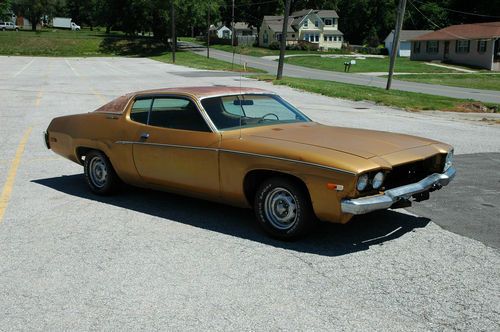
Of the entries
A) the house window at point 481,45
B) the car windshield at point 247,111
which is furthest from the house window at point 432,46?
the car windshield at point 247,111

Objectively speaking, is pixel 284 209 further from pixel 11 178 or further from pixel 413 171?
pixel 11 178

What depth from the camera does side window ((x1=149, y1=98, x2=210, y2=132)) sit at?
5.80 m

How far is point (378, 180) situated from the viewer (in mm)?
4711

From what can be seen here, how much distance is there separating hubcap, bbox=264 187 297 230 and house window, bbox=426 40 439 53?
71.5m

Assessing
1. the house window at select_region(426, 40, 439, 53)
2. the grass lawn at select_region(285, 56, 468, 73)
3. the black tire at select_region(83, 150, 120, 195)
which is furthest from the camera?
the house window at select_region(426, 40, 439, 53)

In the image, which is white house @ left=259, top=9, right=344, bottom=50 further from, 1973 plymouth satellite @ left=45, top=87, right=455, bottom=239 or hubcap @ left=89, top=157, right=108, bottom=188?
1973 plymouth satellite @ left=45, top=87, right=455, bottom=239

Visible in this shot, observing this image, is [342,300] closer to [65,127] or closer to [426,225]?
[426,225]

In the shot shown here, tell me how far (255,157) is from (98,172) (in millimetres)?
2715

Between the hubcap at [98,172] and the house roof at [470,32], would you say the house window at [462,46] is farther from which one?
the hubcap at [98,172]

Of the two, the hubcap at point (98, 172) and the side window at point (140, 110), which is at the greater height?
the side window at point (140, 110)

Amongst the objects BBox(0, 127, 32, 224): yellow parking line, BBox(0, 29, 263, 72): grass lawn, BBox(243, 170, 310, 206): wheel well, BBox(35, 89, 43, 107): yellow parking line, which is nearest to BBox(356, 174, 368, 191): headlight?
BBox(243, 170, 310, 206): wheel well

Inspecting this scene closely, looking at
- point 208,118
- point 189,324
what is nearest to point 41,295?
point 189,324

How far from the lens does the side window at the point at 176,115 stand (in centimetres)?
580

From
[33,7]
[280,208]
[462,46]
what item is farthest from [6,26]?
[280,208]
